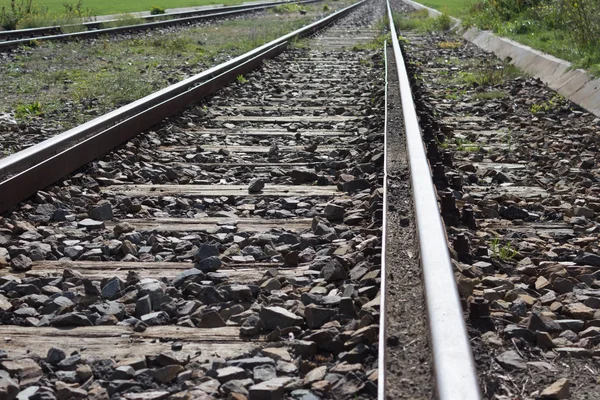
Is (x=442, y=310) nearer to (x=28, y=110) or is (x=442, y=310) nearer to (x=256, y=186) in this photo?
(x=256, y=186)

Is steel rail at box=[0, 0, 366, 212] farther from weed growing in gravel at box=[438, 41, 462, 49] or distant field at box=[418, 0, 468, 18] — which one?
distant field at box=[418, 0, 468, 18]

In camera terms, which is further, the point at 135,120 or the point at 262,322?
the point at 135,120

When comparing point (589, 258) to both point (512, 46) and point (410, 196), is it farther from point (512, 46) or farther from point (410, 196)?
point (512, 46)

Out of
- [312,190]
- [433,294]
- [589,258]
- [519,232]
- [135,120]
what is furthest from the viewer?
[135,120]

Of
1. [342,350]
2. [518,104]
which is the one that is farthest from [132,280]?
[518,104]

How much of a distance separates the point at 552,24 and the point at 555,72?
194 inches

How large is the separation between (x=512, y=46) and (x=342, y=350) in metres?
11.0

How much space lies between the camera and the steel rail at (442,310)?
1.80m

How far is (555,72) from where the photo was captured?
9508 millimetres

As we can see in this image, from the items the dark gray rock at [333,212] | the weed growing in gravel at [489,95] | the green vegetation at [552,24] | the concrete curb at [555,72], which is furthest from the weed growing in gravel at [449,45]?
the dark gray rock at [333,212]

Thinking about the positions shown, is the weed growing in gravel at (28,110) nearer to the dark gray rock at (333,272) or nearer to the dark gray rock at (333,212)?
the dark gray rock at (333,212)

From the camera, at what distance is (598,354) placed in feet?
8.66

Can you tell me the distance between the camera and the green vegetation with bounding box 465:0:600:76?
382 inches

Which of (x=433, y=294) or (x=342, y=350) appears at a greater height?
(x=433, y=294)
